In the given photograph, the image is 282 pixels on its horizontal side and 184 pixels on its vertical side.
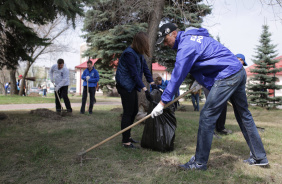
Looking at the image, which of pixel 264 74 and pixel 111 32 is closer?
pixel 111 32

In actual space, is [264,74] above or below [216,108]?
above

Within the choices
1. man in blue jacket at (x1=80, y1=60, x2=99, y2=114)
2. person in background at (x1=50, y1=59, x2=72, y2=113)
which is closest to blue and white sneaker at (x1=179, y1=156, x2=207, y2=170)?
person in background at (x1=50, y1=59, x2=72, y2=113)

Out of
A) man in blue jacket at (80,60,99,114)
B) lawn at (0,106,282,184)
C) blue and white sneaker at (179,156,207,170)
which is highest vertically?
man in blue jacket at (80,60,99,114)

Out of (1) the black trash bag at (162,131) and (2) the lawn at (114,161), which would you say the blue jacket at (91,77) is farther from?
(1) the black trash bag at (162,131)

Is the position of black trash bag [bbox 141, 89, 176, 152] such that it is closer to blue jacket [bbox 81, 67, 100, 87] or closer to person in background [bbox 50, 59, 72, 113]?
person in background [bbox 50, 59, 72, 113]

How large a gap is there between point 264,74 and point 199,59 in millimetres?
13277

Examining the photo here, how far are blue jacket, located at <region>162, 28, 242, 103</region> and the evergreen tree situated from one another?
41.5 ft

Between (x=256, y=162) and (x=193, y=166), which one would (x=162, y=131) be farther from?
(x=256, y=162)

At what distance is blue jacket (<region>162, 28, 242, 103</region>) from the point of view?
8.41 ft

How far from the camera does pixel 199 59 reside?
2656 millimetres

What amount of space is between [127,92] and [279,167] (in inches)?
89.3

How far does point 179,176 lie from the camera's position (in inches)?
98.4

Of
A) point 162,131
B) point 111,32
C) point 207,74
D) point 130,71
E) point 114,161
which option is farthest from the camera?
point 111,32

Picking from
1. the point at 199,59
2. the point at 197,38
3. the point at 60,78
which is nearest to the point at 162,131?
the point at 199,59
